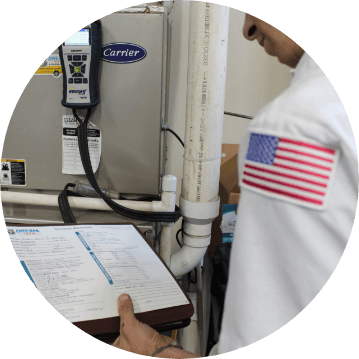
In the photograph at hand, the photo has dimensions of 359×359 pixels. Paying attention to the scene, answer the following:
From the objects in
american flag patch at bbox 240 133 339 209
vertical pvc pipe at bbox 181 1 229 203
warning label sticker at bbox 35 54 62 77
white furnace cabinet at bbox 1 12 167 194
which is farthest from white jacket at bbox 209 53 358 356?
warning label sticker at bbox 35 54 62 77

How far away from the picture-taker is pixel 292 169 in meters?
0.33

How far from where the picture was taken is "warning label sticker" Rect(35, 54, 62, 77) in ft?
2.56

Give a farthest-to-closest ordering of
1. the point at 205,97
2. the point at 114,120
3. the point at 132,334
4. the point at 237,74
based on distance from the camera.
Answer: the point at 237,74 < the point at 114,120 < the point at 205,97 < the point at 132,334

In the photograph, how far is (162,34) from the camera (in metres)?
0.75

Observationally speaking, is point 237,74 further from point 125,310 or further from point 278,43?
point 125,310

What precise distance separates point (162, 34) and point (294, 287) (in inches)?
26.6

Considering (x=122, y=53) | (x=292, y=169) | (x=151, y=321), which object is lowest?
(x=151, y=321)

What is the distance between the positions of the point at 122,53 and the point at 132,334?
2.22 ft

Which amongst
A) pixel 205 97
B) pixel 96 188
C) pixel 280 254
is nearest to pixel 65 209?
pixel 96 188

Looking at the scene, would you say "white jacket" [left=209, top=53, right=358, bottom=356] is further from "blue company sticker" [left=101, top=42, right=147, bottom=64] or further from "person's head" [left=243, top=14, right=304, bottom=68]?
"blue company sticker" [left=101, top=42, right=147, bottom=64]

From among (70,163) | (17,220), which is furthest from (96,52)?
(17,220)

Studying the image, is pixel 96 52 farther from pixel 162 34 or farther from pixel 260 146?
pixel 260 146

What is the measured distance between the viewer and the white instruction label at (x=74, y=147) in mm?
819

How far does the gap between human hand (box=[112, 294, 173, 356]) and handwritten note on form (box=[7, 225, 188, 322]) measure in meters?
0.02
